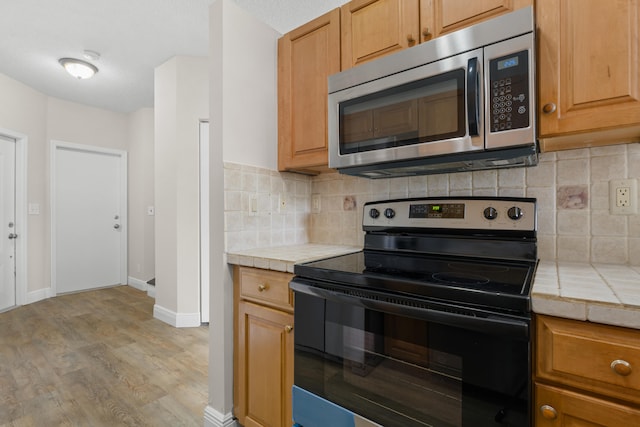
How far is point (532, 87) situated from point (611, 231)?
65 cm

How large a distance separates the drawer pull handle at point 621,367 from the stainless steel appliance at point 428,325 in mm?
161

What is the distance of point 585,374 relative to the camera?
73 centimetres

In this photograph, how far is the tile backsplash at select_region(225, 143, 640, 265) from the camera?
1.19 m

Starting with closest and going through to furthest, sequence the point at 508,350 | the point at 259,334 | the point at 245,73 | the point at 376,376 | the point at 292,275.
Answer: the point at 508,350
the point at 376,376
the point at 292,275
the point at 259,334
the point at 245,73

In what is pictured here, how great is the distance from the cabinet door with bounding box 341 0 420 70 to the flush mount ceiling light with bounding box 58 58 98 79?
9.56 feet

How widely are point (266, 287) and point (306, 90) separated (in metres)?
1.03

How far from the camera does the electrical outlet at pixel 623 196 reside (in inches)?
45.3

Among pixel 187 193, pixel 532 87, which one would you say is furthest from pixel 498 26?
pixel 187 193

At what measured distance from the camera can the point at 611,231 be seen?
119cm

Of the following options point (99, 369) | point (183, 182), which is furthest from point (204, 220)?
point (99, 369)

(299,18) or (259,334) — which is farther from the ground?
(299,18)

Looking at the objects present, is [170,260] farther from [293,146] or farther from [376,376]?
[376,376]

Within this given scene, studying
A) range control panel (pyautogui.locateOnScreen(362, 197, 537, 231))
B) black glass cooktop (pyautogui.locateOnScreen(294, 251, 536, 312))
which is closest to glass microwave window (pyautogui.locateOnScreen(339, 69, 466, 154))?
range control panel (pyautogui.locateOnScreen(362, 197, 537, 231))

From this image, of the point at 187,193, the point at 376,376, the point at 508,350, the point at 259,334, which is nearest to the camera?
the point at 508,350
